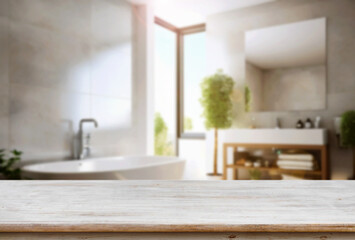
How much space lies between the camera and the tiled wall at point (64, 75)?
2660mm

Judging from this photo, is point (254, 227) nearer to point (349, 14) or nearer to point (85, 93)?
point (85, 93)

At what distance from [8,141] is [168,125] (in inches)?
117

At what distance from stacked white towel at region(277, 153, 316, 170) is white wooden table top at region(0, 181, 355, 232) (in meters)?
3.20

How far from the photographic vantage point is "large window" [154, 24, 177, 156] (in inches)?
207

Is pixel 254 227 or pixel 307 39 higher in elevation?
pixel 307 39

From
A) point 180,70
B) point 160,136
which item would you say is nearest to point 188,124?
point 160,136

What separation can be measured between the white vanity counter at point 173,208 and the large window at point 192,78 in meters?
4.71

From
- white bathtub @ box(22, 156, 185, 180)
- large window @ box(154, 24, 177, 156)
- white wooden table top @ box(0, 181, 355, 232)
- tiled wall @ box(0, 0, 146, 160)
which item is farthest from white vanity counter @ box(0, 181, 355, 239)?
large window @ box(154, 24, 177, 156)

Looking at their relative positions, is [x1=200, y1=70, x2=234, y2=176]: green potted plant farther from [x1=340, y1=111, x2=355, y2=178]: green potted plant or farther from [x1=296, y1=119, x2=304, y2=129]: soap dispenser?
[x1=340, y1=111, x2=355, y2=178]: green potted plant

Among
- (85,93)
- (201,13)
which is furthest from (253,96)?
(85,93)

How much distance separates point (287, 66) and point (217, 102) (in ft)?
3.26

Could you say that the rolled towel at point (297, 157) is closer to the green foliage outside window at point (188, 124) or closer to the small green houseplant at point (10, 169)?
the green foliage outside window at point (188, 124)

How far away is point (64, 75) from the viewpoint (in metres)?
3.11

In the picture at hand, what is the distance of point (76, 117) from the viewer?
3.24 m
